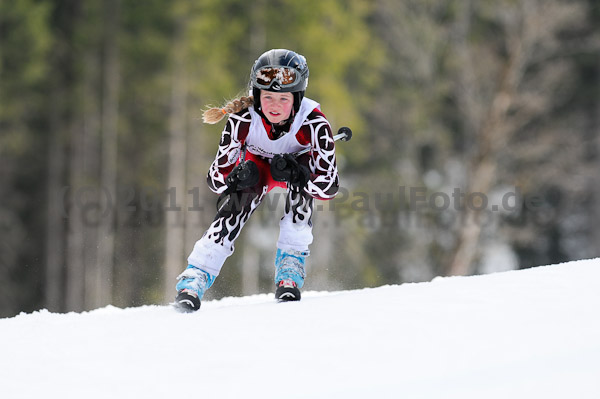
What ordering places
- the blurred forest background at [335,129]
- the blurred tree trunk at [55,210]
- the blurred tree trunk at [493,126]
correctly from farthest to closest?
the blurred tree trunk at [55,210] < the blurred forest background at [335,129] < the blurred tree trunk at [493,126]

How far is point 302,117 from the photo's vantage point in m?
4.32

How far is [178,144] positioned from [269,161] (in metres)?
10.9

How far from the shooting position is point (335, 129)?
15.4 meters

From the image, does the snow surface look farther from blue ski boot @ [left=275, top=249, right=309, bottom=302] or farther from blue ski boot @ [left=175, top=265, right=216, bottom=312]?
blue ski boot @ [left=275, top=249, right=309, bottom=302]

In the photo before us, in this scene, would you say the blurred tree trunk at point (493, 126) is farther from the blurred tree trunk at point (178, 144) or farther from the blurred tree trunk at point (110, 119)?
the blurred tree trunk at point (110, 119)

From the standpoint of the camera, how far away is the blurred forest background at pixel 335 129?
14.5 meters

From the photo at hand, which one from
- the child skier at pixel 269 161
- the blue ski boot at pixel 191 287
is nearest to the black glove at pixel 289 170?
the child skier at pixel 269 161

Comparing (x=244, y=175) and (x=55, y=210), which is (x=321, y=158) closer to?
(x=244, y=175)

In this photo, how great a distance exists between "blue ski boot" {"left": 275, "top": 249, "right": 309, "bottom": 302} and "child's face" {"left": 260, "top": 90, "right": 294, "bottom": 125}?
2.95 ft

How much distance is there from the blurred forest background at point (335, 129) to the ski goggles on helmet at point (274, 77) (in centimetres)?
953

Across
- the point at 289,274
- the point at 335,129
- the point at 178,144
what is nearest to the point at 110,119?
the point at 178,144

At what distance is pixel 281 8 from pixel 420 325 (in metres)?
12.7

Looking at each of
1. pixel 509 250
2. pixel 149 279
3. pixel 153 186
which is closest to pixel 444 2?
pixel 509 250

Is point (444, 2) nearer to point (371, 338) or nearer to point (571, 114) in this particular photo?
point (571, 114)
